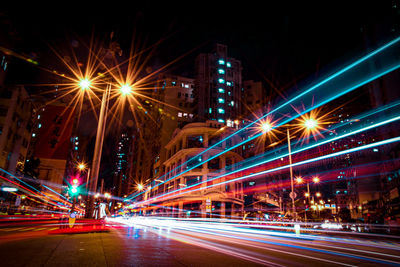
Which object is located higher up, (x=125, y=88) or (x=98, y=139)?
(x=125, y=88)

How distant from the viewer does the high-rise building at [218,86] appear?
77.0m

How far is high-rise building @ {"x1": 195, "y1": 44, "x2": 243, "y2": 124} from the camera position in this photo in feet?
253

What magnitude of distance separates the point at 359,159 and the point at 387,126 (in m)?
19.7

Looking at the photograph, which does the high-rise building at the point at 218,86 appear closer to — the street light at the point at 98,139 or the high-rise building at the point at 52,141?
the high-rise building at the point at 52,141

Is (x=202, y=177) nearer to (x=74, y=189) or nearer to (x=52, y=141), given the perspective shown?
(x=74, y=189)

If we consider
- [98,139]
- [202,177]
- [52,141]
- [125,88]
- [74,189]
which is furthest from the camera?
[52,141]

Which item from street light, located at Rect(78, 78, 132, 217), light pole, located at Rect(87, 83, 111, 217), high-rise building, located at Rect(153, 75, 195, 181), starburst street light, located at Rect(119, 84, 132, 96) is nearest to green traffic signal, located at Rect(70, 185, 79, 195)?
street light, located at Rect(78, 78, 132, 217)

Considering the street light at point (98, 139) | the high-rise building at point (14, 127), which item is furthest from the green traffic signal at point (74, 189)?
the high-rise building at point (14, 127)

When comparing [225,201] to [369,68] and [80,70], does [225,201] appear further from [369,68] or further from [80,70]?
[369,68]

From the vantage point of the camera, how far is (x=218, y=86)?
80.1 meters

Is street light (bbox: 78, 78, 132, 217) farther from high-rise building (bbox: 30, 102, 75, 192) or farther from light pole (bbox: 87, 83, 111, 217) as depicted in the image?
high-rise building (bbox: 30, 102, 75, 192)

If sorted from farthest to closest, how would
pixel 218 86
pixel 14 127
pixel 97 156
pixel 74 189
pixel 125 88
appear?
pixel 218 86 < pixel 14 127 < pixel 125 88 < pixel 74 189 < pixel 97 156

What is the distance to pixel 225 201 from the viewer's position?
4881 cm

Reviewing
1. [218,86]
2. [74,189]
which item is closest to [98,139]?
[74,189]
